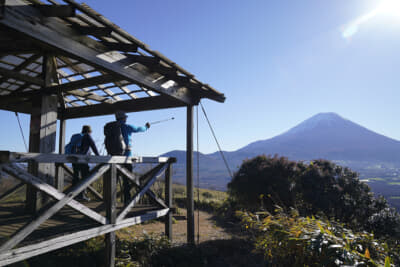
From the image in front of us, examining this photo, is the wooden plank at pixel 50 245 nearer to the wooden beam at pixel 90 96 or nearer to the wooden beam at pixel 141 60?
the wooden beam at pixel 141 60

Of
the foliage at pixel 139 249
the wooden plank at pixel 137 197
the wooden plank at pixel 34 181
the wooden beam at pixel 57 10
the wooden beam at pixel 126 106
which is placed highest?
the wooden beam at pixel 57 10

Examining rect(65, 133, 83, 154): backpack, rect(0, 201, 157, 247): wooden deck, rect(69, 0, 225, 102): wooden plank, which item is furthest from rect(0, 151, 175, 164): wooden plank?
rect(65, 133, 83, 154): backpack

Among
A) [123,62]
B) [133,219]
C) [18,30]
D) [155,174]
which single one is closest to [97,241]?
[133,219]

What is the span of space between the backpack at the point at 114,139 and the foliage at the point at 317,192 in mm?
3219

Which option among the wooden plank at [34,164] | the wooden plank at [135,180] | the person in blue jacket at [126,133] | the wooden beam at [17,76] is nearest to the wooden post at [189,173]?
the wooden plank at [135,180]

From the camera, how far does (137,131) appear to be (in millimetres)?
5664

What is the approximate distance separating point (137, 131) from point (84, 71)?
6.34 feet

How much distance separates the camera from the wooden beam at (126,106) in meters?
6.25

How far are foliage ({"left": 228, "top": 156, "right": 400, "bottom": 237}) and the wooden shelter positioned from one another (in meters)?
2.35

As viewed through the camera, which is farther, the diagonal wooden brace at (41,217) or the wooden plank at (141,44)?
the wooden plank at (141,44)

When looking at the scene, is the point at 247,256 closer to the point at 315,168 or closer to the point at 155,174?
the point at 155,174

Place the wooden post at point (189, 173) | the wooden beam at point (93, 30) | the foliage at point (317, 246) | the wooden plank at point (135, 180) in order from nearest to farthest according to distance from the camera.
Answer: the foliage at point (317, 246), the wooden beam at point (93, 30), the wooden plank at point (135, 180), the wooden post at point (189, 173)

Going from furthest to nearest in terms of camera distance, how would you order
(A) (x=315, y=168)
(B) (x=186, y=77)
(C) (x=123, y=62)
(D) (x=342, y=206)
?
(A) (x=315, y=168) < (D) (x=342, y=206) < (B) (x=186, y=77) < (C) (x=123, y=62)

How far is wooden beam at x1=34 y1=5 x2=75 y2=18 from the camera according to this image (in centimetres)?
279
